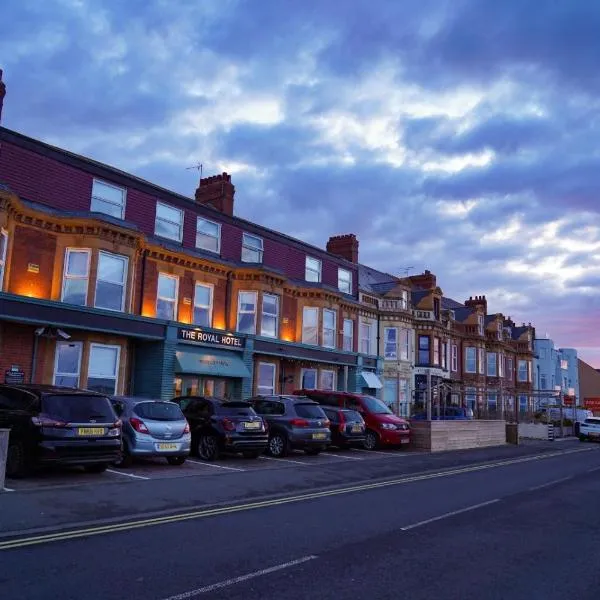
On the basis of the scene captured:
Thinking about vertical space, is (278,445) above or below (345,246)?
below

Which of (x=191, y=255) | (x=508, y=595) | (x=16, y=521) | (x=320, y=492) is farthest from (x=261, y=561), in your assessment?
(x=191, y=255)

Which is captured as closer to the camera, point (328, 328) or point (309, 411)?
point (309, 411)

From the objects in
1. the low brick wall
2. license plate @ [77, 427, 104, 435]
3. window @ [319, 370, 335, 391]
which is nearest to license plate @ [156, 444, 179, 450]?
license plate @ [77, 427, 104, 435]

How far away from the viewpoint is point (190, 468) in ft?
47.7

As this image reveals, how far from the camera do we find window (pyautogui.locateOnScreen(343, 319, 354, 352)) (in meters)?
32.5

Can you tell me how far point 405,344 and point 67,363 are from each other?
22931 mm

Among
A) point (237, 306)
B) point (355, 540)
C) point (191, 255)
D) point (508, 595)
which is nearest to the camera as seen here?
point (508, 595)

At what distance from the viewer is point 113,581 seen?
575cm

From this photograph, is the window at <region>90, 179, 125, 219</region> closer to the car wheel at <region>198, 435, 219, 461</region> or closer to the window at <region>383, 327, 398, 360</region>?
the car wheel at <region>198, 435, 219, 461</region>

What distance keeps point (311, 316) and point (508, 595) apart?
78.4 ft

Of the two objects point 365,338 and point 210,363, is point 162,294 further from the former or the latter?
point 365,338

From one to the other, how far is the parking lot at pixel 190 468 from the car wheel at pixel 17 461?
0.59 feet

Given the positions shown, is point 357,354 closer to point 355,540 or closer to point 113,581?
point 355,540

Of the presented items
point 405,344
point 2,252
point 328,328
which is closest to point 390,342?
point 405,344
